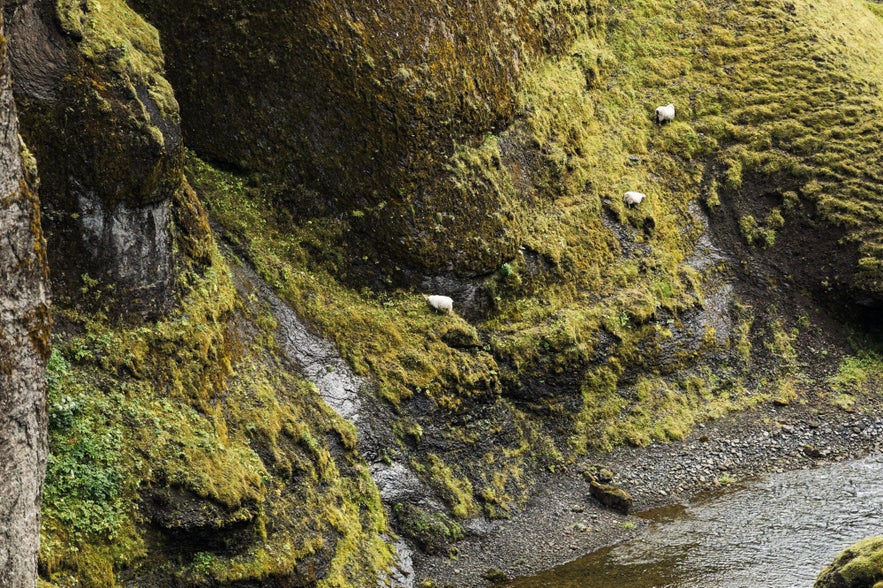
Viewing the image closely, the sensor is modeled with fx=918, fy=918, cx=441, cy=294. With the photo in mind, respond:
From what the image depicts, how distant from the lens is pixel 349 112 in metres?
20.7

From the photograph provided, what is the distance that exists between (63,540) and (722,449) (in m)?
16.1

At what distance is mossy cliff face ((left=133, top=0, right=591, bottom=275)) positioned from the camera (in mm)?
20469

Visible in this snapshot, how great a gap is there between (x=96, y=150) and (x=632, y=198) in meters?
15.6

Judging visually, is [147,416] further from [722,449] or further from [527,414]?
[722,449]

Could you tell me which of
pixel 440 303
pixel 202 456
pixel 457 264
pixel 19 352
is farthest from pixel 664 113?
pixel 19 352

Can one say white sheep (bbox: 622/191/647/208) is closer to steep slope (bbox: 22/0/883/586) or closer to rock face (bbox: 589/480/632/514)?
steep slope (bbox: 22/0/883/586)

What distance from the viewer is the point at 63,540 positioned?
11.8m

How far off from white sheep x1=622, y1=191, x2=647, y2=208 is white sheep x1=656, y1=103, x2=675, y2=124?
13.8 ft

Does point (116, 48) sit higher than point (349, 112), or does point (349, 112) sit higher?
point (116, 48)

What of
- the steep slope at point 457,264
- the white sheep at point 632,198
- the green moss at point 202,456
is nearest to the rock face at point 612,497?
the steep slope at point 457,264

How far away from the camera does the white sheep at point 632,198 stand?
1011 inches

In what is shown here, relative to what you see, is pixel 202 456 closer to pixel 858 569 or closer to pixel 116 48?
pixel 116 48

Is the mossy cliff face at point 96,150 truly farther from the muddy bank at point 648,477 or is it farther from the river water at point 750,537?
the river water at point 750,537

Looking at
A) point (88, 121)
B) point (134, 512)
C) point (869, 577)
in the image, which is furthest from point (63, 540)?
point (869, 577)
